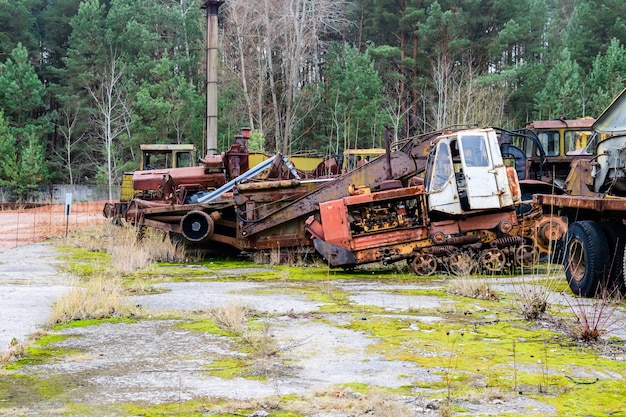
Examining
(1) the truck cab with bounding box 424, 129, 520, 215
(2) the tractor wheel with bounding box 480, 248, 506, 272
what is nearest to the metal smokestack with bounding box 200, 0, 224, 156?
(1) the truck cab with bounding box 424, 129, 520, 215

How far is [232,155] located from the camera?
16.8 metres

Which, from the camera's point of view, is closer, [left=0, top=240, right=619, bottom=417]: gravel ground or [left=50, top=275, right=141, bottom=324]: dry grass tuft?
[left=0, top=240, right=619, bottom=417]: gravel ground

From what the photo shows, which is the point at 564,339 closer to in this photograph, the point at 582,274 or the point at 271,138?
the point at 582,274

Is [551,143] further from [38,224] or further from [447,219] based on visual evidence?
[38,224]

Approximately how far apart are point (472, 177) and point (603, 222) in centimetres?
267

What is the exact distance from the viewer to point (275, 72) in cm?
4656

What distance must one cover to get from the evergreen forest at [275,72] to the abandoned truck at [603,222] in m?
27.9

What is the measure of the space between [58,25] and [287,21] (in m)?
17.4

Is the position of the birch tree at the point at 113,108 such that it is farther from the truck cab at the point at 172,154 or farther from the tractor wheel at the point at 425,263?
the tractor wheel at the point at 425,263

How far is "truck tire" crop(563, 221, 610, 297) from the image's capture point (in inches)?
346

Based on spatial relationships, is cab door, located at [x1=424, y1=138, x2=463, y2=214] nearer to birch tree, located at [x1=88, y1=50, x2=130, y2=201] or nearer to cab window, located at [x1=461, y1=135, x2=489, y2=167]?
cab window, located at [x1=461, y1=135, x2=489, y2=167]

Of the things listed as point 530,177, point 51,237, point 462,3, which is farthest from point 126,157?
point 530,177

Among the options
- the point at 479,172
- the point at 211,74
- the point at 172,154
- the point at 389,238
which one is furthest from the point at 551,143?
the point at 211,74

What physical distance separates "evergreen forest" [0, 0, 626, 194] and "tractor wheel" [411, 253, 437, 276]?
86.6 ft
